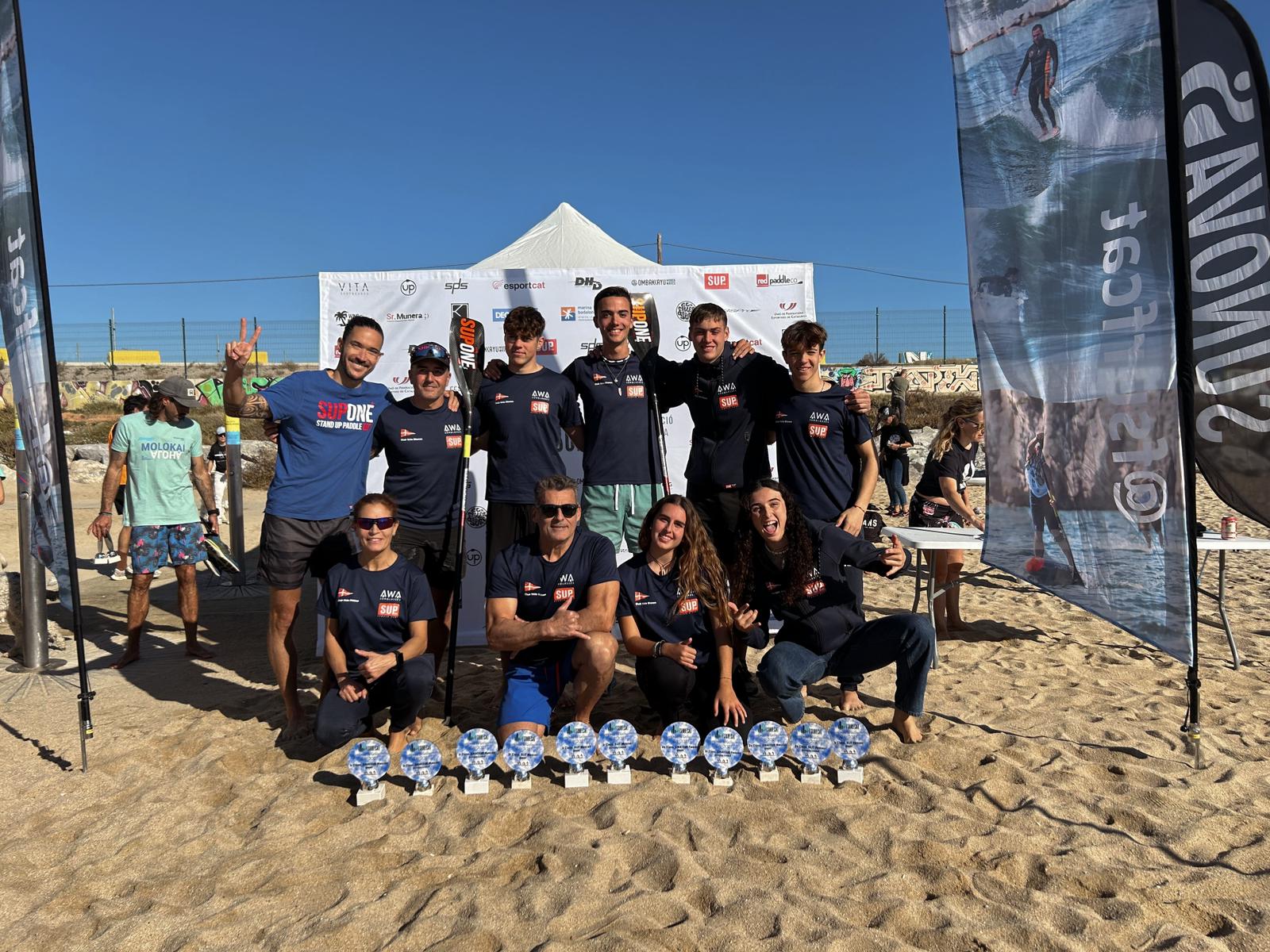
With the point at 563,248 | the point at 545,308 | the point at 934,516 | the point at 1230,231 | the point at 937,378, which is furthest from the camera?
the point at 937,378

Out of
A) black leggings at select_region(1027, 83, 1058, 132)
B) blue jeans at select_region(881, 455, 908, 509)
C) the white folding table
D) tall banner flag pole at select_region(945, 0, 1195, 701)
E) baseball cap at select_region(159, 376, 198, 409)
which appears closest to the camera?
tall banner flag pole at select_region(945, 0, 1195, 701)

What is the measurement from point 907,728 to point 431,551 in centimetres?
229

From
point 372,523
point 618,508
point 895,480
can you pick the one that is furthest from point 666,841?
point 895,480

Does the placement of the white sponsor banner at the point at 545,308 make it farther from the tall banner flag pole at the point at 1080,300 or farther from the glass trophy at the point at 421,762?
the glass trophy at the point at 421,762

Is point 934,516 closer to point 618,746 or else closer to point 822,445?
point 822,445

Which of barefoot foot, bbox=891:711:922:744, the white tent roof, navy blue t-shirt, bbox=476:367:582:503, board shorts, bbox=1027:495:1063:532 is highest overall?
the white tent roof

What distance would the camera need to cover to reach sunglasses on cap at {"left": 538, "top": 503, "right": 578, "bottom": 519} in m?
3.40

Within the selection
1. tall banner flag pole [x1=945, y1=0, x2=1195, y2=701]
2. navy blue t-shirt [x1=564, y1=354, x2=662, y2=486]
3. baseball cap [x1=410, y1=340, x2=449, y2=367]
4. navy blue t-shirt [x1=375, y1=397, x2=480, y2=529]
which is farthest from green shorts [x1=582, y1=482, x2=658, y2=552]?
tall banner flag pole [x1=945, y1=0, x2=1195, y2=701]

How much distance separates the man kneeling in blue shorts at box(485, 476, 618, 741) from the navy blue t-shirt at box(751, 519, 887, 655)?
0.65 m

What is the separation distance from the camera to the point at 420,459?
3949 mm

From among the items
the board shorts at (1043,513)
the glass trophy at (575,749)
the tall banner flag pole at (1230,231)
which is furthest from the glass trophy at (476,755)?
the tall banner flag pole at (1230,231)

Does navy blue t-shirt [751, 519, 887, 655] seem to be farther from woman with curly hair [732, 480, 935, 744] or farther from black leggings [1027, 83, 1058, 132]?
black leggings [1027, 83, 1058, 132]

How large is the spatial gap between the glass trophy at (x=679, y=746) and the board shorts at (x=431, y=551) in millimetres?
1322

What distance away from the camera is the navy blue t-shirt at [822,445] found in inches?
151
